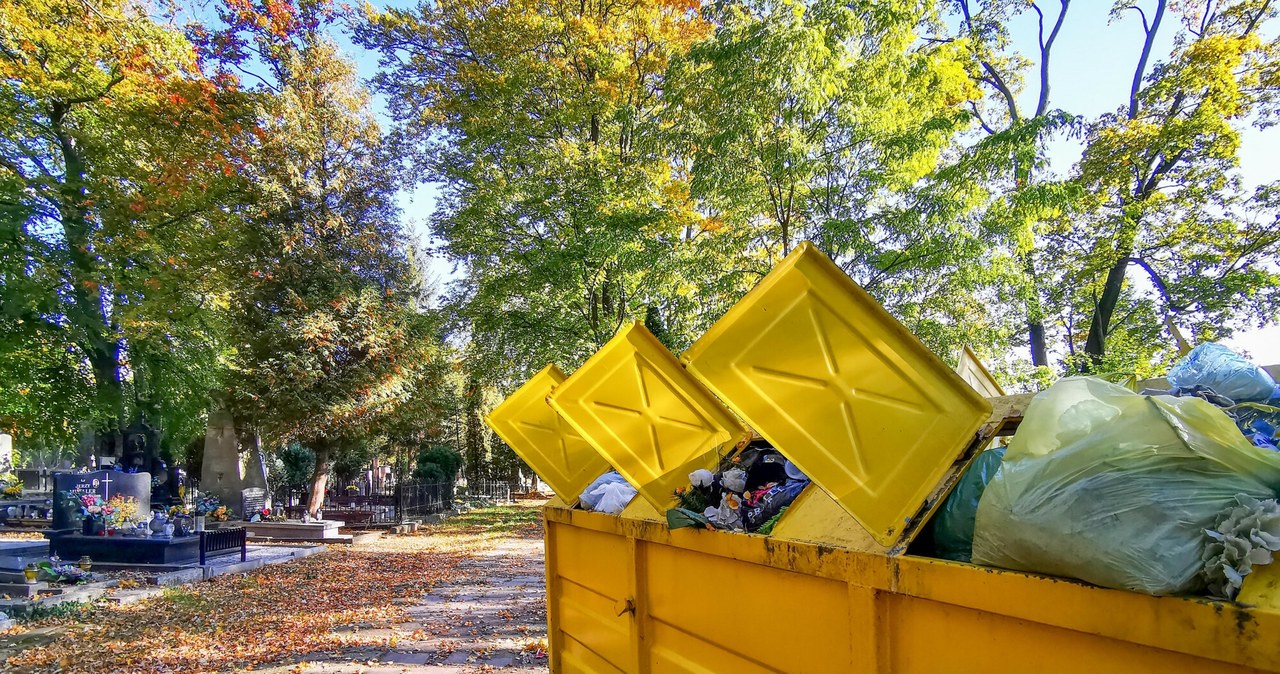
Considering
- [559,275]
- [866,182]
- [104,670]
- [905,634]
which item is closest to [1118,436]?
[905,634]

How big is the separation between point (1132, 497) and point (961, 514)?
51cm

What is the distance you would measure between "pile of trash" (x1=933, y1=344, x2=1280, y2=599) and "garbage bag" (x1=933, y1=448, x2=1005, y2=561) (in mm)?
181

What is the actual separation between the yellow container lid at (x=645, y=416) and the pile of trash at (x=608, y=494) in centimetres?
28

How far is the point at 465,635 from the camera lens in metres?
7.25

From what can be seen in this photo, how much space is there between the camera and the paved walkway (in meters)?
6.14

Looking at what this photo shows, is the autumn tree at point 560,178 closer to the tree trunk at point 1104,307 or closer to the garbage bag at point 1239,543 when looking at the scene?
the garbage bag at point 1239,543

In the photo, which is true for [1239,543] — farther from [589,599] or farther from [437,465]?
[437,465]

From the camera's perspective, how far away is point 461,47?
15344mm

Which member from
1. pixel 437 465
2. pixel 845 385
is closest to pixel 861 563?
pixel 845 385

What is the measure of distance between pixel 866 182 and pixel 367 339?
13681 mm

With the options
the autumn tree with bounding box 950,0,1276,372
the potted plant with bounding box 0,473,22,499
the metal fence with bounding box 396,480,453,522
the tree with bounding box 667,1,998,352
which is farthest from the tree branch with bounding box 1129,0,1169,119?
the potted plant with bounding box 0,473,22,499

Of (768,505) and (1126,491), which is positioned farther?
(768,505)

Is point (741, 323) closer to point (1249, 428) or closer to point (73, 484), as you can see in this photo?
point (1249, 428)

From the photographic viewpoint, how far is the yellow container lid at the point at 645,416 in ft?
9.43
